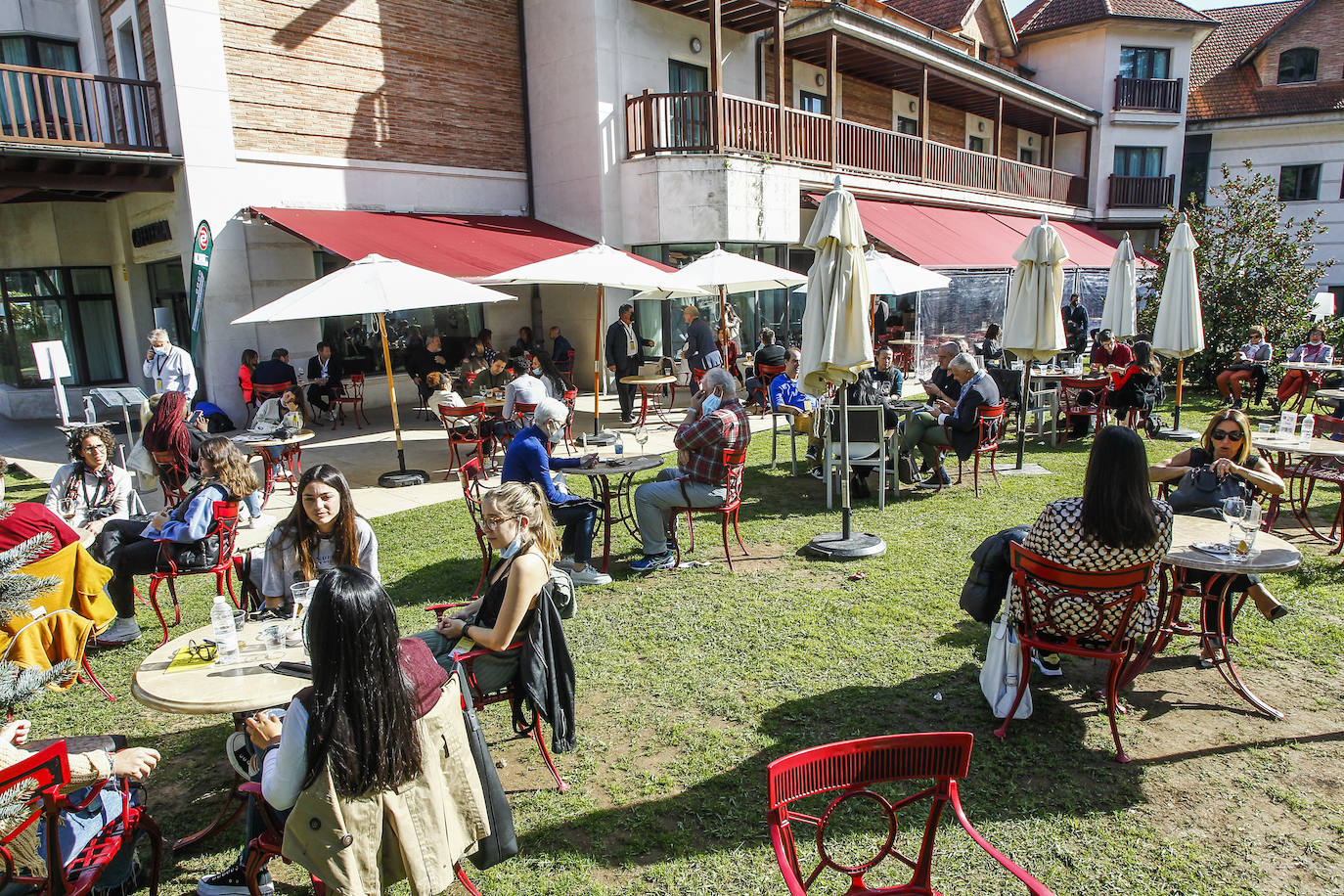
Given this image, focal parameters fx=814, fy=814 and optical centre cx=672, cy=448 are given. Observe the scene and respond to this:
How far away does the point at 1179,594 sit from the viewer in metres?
4.25

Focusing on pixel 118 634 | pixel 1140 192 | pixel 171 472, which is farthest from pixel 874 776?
pixel 1140 192

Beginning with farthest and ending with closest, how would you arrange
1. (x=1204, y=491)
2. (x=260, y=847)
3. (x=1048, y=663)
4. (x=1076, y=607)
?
(x=1204, y=491) → (x=1048, y=663) → (x=1076, y=607) → (x=260, y=847)

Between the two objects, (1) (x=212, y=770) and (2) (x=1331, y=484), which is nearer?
(1) (x=212, y=770)

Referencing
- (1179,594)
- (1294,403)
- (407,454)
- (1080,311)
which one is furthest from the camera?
(1080,311)

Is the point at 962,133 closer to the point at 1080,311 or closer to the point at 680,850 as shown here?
the point at 1080,311

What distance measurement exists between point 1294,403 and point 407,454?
13.3 m

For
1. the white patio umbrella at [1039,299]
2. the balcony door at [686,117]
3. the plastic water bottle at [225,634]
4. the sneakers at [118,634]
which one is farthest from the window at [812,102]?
the plastic water bottle at [225,634]

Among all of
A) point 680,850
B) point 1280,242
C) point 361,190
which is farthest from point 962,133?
point 680,850

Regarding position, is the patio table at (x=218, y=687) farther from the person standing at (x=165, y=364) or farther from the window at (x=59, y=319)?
the window at (x=59, y=319)

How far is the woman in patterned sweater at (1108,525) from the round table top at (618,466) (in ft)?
10.2

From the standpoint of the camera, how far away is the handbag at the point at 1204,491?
15.6 ft

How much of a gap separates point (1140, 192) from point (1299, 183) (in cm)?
512

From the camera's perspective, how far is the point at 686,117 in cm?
1509

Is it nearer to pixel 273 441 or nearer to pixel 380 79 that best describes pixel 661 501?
pixel 273 441
